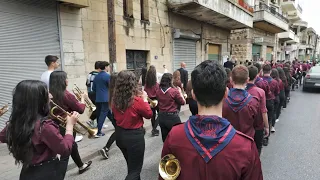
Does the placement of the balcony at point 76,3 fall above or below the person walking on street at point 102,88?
above

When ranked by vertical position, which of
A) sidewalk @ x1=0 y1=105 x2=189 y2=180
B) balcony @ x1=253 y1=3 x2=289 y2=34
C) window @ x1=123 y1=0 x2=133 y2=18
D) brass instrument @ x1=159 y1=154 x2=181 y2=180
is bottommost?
sidewalk @ x1=0 y1=105 x2=189 y2=180

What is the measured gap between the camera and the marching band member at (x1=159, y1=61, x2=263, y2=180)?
1151 mm

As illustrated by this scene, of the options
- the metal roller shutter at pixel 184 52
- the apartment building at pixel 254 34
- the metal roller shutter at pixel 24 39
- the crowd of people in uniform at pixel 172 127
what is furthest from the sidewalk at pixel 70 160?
the apartment building at pixel 254 34

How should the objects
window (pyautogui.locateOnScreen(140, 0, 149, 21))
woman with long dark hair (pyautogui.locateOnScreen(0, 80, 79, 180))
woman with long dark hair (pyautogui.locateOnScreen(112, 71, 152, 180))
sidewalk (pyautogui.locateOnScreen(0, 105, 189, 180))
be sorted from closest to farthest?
woman with long dark hair (pyautogui.locateOnScreen(0, 80, 79, 180)) < woman with long dark hair (pyautogui.locateOnScreen(112, 71, 152, 180)) < sidewalk (pyautogui.locateOnScreen(0, 105, 189, 180)) < window (pyautogui.locateOnScreen(140, 0, 149, 21))

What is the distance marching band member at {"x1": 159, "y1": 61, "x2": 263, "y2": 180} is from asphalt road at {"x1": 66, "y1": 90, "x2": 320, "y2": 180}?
2.62 m

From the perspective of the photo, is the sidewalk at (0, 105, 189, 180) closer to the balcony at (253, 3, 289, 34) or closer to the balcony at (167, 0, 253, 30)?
the balcony at (167, 0, 253, 30)

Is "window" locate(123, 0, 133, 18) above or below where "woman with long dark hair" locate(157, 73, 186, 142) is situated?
above

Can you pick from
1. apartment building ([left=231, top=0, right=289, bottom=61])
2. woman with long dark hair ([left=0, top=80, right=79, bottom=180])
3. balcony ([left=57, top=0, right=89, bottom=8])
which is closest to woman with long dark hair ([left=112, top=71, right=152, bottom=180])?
woman with long dark hair ([left=0, top=80, right=79, bottom=180])

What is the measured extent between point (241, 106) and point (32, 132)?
2.21m

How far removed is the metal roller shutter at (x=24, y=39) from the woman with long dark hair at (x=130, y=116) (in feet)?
12.9

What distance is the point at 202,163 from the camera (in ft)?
3.87

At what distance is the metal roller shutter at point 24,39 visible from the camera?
16.9 feet

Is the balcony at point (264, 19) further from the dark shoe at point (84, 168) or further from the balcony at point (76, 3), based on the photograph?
the dark shoe at point (84, 168)

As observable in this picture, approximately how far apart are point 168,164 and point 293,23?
46178 mm
